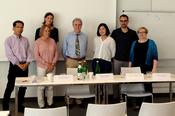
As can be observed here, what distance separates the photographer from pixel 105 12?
580 cm

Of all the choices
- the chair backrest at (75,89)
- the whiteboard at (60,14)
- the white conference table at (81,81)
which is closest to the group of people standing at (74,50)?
the whiteboard at (60,14)

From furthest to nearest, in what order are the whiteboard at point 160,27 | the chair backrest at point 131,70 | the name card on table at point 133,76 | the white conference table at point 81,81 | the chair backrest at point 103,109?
1. the whiteboard at point 160,27
2. the chair backrest at point 131,70
3. the name card on table at point 133,76
4. the white conference table at point 81,81
5. the chair backrest at point 103,109

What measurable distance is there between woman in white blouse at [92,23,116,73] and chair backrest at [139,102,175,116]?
2.26 m

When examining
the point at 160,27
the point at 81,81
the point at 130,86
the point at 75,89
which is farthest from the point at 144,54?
the point at 81,81

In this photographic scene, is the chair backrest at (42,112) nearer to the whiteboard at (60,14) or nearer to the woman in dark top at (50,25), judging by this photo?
the woman in dark top at (50,25)

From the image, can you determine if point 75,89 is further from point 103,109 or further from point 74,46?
point 103,109

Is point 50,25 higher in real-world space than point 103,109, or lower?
higher

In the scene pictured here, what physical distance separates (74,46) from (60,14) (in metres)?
0.71

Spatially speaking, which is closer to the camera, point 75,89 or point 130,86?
point 75,89

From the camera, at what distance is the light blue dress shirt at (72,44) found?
5.37 m

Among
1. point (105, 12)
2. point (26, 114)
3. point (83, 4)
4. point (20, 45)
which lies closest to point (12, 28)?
point (20, 45)

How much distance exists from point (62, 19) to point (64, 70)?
0.95 m

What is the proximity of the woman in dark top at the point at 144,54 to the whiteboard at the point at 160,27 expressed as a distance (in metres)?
0.73

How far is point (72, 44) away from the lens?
5.36 meters
